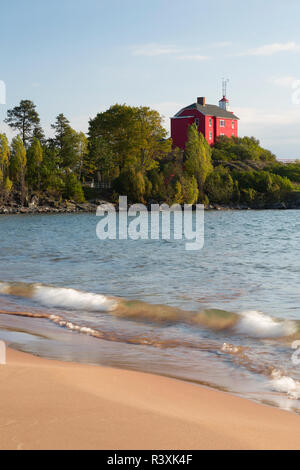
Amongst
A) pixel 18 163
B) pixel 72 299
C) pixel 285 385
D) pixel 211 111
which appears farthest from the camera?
pixel 211 111

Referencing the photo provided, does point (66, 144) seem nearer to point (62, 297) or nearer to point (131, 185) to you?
point (131, 185)

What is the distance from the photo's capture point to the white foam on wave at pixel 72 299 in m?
9.66

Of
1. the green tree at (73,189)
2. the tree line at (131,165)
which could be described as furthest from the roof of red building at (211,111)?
the green tree at (73,189)

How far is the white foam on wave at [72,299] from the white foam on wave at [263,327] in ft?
9.08

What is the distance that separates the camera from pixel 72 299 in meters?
10.3

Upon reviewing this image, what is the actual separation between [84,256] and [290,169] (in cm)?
7396

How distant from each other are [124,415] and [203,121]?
266 ft

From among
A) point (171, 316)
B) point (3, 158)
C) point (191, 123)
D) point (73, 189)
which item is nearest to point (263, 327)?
point (171, 316)

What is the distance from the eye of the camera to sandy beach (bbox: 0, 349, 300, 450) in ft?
10.5

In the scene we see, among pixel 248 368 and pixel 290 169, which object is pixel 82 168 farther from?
pixel 248 368

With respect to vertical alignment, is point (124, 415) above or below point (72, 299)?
above

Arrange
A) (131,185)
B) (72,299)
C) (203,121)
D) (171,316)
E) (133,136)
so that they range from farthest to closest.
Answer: (203,121)
(133,136)
(131,185)
(72,299)
(171,316)

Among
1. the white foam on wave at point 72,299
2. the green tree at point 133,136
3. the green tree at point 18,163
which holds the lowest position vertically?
the white foam on wave at point 72,299

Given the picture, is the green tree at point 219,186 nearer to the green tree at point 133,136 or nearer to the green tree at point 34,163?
the green tree at point 133,136
